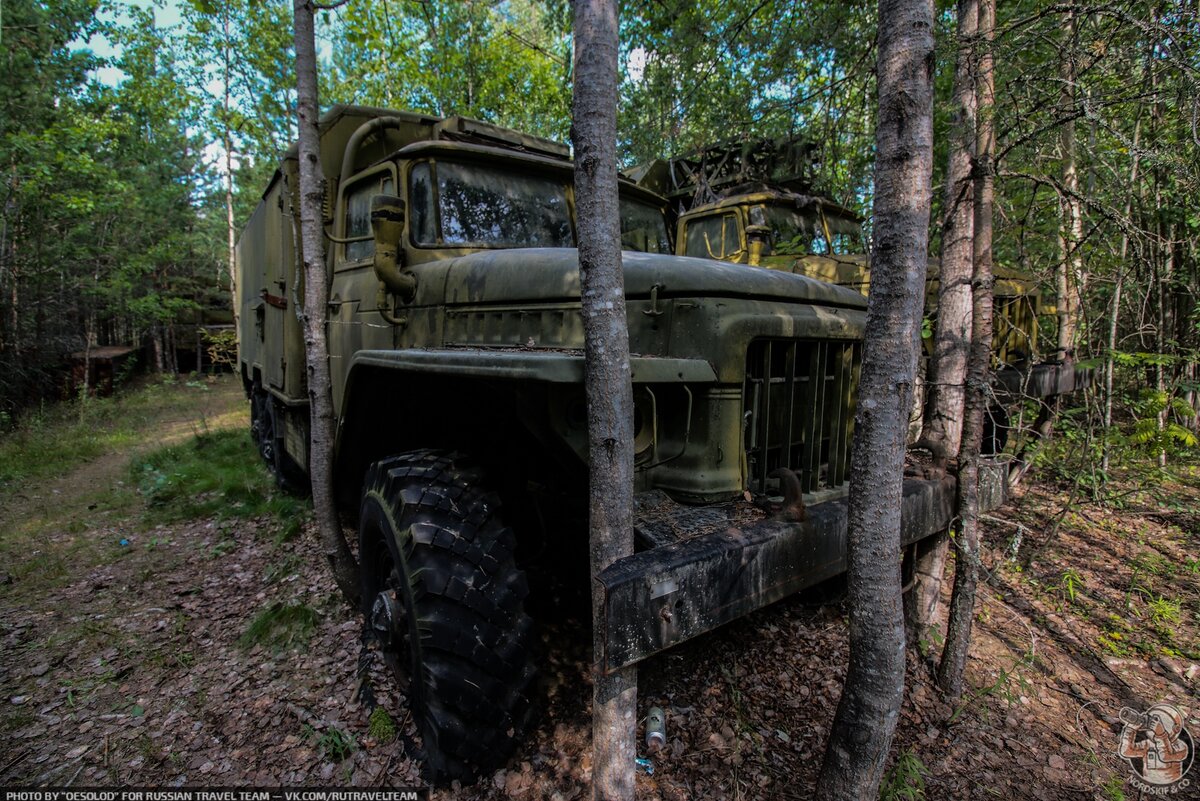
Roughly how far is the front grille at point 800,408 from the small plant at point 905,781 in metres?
1.06

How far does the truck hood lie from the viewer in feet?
7.84

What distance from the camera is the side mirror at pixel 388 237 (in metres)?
2.85

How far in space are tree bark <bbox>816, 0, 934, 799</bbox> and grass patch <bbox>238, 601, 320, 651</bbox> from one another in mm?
2826

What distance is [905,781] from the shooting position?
2.23 meters

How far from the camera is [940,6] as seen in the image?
14.0ft

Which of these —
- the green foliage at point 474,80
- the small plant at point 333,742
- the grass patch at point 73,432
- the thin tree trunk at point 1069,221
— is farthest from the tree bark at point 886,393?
the green foliage at point 474,80

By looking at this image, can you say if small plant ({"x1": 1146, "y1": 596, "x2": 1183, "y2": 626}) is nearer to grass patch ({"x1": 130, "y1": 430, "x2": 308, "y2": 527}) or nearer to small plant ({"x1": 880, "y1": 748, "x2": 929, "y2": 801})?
small plant ({"x1": 880, "y1": 748, "x2": 929, "y2": 801})

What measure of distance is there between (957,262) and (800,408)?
1.05 meters

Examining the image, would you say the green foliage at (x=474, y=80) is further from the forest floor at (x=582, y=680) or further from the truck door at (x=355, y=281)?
the forest floor at (x=582, y=680)

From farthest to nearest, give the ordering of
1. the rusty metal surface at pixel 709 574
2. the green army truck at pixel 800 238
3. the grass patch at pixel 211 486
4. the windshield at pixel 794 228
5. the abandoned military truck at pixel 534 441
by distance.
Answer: the windshield at pixel 794 228, the grass patch at pixel 211 486, the green army truck at pixel 800 238, the abandoned military truck at pixel 534 441, the rusty metal surface at pixel 709 574

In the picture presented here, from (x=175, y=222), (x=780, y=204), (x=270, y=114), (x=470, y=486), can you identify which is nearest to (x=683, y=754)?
(x=470, y=486)

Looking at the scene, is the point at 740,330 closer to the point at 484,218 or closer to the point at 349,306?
the point at 484,218

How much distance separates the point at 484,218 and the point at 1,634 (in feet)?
11.8

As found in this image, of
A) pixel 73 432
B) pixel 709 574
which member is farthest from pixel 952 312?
pixel 73 432
